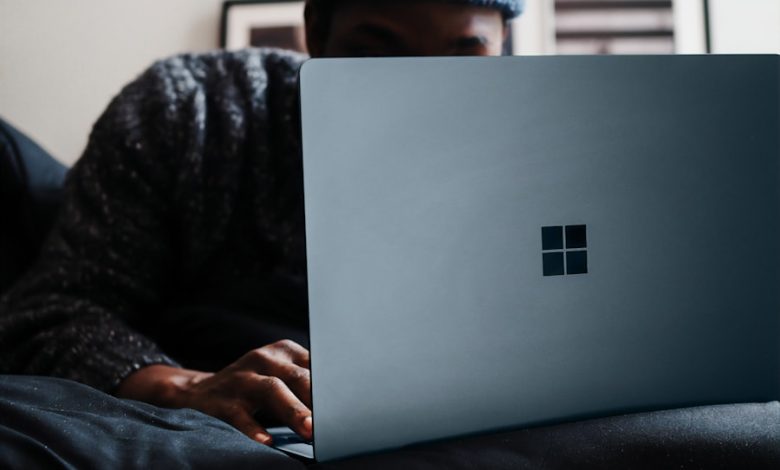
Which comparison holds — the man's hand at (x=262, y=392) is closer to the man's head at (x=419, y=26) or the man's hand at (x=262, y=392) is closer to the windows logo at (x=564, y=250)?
the windows logo at (x=564, y=250)

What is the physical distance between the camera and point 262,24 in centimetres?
179

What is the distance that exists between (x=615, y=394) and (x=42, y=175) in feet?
3.29

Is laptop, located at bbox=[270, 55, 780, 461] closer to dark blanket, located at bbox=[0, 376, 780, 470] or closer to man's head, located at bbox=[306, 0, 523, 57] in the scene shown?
dark blanket, located at bbox=[0, 376, 780, 470]

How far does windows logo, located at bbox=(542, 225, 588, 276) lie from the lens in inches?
17.5

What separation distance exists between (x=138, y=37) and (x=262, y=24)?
0.31 metres

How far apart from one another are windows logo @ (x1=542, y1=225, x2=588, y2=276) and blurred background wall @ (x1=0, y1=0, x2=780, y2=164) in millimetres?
1430

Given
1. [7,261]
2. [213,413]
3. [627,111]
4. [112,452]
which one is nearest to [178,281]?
[7,261]

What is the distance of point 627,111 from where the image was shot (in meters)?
0.46

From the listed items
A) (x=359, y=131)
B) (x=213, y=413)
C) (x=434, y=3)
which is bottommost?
(x=213, y=413)

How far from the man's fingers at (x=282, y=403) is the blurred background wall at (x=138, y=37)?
54.2 inches

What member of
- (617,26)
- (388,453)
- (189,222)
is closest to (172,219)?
(189,222)

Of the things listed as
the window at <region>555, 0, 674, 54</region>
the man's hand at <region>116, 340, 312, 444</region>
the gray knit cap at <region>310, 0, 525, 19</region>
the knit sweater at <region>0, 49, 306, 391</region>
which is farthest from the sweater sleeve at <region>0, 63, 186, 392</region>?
the window at <region>555, 0, 674, 54</region>

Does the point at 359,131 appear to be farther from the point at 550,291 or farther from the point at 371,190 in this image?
the point at 550,291

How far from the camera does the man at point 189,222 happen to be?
0.81m
